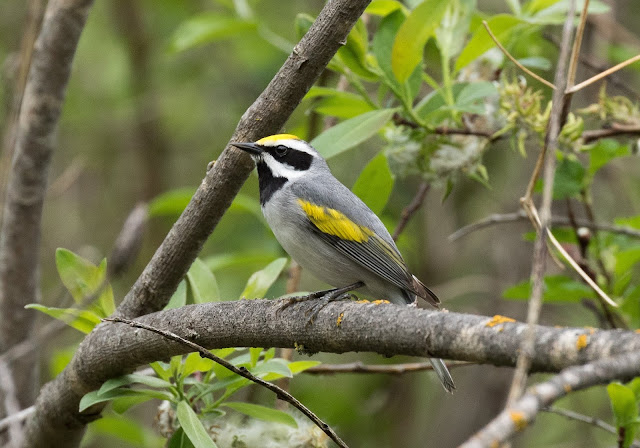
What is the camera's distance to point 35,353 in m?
4.20

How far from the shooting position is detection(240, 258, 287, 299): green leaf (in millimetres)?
3346

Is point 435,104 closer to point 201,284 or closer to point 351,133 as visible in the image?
point 351,133

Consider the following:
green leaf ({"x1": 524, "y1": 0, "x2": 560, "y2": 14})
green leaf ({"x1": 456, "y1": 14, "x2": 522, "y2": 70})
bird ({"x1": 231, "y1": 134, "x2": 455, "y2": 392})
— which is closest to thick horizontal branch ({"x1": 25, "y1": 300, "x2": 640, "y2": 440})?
bird ({"x1": 231, "y1": 134, "x2": 455, "y2": 392})

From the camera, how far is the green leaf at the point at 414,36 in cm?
330

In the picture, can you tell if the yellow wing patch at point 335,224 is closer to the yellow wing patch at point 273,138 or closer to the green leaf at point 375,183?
the green leaf at point 375,183

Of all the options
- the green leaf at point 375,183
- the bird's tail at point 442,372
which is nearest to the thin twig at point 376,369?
the bird's tail at point 442,372

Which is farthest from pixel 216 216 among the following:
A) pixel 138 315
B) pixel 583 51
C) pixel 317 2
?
pixel 317 2

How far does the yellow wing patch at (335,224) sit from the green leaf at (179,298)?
2.34 feet

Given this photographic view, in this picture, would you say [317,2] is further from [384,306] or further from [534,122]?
[384,306]

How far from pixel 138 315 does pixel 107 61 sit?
5671mm

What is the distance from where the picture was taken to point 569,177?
12.5 feet

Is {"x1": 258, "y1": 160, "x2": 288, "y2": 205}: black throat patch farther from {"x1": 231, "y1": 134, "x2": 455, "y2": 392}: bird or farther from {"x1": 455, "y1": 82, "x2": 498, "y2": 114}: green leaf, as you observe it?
{"x1": 455, "y1": 82, "x2": 498, "y2": 114}: green leaf

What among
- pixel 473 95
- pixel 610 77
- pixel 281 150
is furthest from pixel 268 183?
pixel 610 77

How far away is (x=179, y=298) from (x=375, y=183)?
3.62ft
